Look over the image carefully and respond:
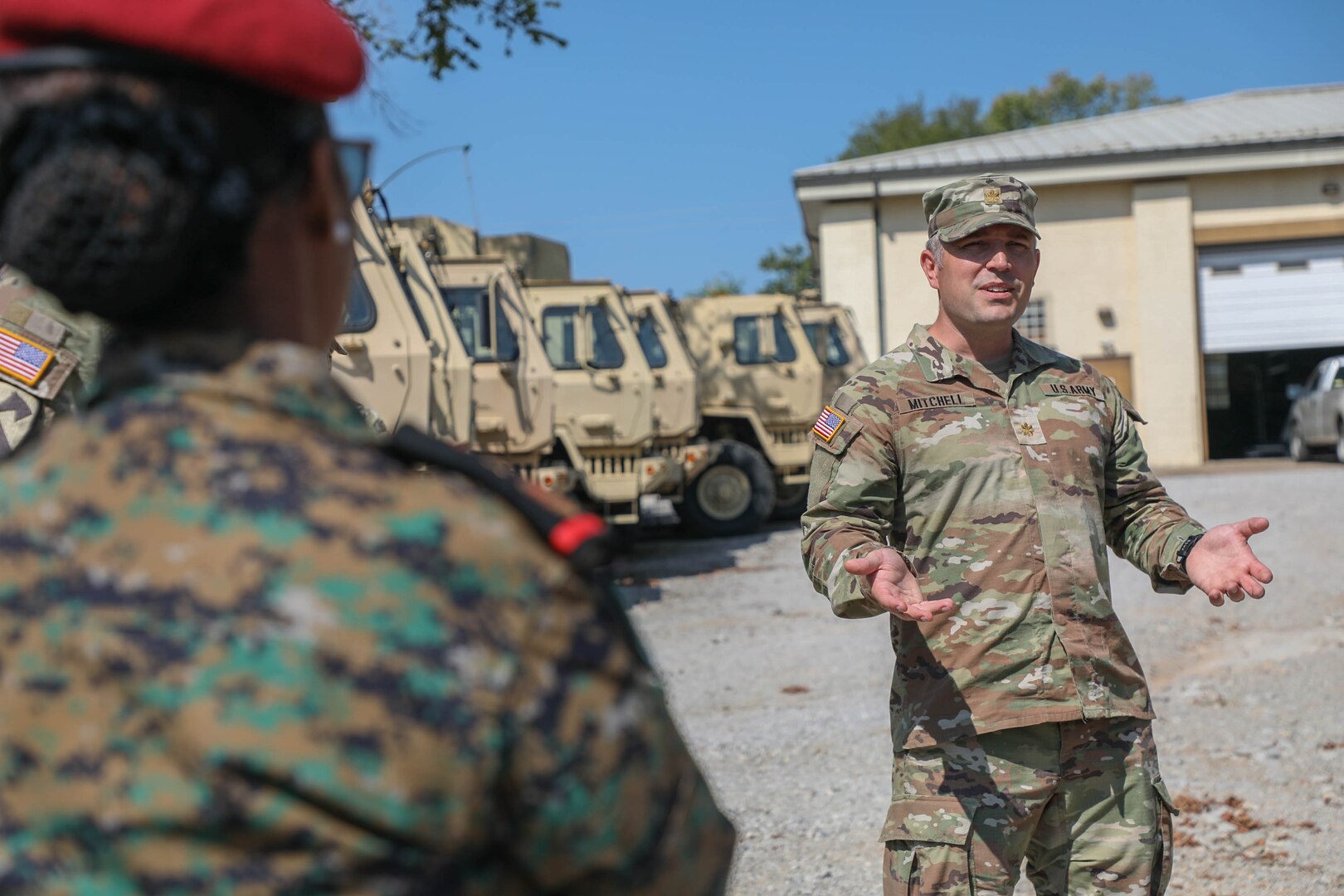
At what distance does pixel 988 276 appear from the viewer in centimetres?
284

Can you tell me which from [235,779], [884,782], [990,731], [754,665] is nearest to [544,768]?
[235,779]

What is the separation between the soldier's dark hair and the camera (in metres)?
0.91

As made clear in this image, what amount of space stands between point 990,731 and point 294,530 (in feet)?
6.38

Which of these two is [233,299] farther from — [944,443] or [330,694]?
[944,443]

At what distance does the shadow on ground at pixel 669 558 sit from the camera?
11195 mm

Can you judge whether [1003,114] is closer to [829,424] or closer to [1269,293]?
[1269,293]

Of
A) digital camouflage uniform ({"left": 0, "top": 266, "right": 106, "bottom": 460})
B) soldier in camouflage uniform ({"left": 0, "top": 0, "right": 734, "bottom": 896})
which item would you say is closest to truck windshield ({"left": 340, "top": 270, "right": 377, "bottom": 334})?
digital camouflage uniform ({"left": 0, "top": 266, "right": 106, "bottom": 460})

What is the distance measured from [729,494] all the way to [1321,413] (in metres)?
9.07

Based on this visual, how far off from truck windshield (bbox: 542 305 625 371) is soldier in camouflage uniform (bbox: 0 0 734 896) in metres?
12.5

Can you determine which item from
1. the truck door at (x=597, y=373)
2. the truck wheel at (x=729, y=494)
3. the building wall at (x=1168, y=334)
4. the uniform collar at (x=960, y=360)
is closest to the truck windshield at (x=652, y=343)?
the truck door at (x=597, y=373)

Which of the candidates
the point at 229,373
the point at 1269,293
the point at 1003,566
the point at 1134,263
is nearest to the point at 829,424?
the point at 1003,566

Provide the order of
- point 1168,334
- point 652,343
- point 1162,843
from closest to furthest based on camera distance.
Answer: point 1162,843 < point 652,343 < point 1168,334

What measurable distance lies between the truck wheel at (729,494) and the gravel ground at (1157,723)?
3639 millimetres

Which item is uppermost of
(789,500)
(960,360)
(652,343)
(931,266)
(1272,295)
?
(1272,295)
